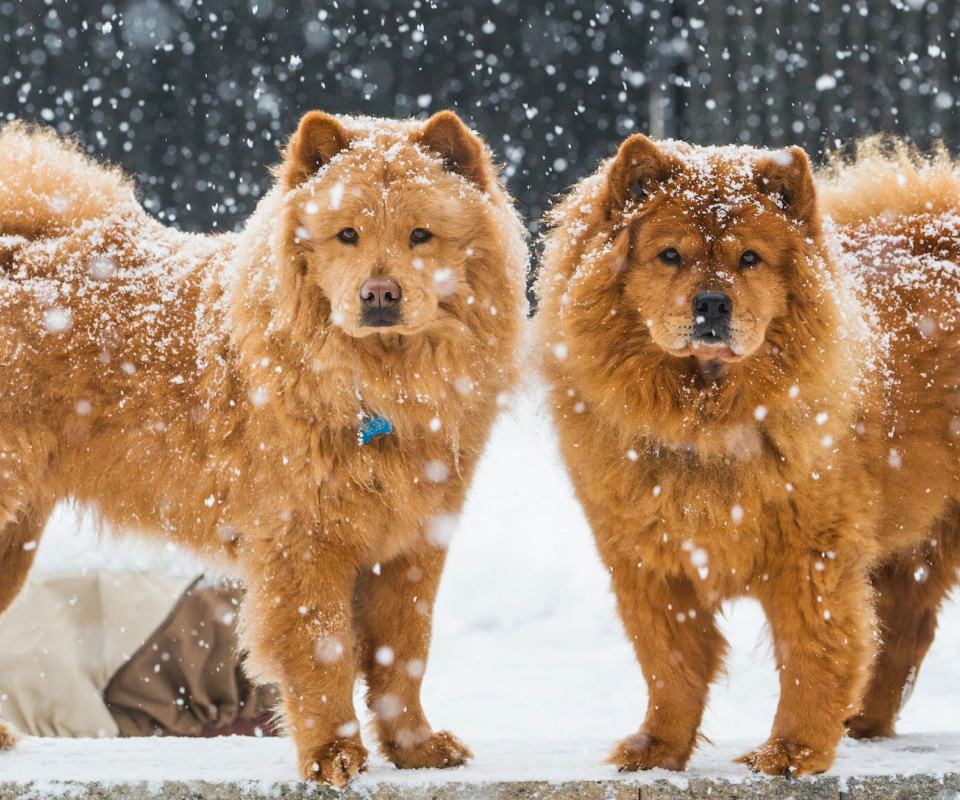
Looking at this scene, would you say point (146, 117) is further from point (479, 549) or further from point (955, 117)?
point (955, 117)

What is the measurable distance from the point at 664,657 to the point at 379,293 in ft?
4.72

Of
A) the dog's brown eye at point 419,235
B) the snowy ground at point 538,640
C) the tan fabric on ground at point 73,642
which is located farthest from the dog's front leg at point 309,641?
the tan fabric on ground at point 73,642

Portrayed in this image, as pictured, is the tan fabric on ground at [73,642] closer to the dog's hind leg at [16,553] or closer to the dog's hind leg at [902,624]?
the dog's hind leg at [16,553]

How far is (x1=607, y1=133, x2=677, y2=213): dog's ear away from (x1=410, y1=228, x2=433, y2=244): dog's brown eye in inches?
23.2

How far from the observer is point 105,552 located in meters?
5.40

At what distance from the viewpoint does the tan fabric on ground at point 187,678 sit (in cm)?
514

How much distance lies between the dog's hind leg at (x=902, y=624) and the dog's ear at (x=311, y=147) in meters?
2.51

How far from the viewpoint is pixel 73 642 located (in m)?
5.12

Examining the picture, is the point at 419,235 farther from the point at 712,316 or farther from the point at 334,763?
the point at 334,763

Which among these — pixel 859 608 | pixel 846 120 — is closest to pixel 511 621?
pixel 859 608

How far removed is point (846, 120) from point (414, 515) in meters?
6.73

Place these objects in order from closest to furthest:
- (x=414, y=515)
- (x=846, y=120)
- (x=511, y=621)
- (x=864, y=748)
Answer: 1. (x=414, y=515)
2. (x=864, y=748)
3. (x=511, y=621)
4. (x=846, y=120)

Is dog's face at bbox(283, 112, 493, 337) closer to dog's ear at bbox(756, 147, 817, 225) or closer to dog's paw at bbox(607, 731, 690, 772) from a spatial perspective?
dog's ear at bbox(756, 147, 817, 225)

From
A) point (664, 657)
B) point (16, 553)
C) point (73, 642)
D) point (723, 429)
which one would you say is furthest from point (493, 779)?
point (73, 642)
